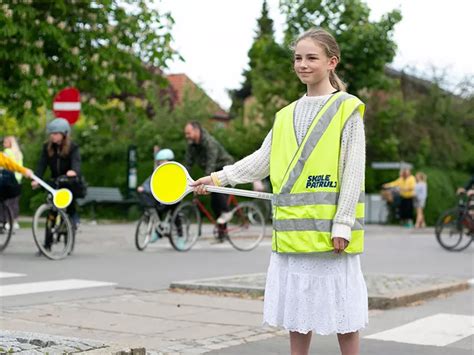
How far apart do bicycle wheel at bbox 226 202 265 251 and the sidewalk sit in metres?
5.05

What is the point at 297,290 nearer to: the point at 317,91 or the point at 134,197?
the point at 317,91

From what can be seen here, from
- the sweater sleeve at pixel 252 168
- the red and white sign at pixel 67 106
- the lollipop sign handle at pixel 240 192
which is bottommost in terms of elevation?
the lollipop sign handle at pixel 240 192

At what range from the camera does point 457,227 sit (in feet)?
54.5

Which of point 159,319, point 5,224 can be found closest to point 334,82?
point 159,319

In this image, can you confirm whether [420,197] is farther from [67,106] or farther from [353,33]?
[67,106]

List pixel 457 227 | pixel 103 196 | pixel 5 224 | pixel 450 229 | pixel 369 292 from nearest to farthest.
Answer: pixel 369 292 → pixel 5 224 → pixel 457 227 → pixel 450 229 → pixel 103 196

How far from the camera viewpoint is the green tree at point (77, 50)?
15891 mm

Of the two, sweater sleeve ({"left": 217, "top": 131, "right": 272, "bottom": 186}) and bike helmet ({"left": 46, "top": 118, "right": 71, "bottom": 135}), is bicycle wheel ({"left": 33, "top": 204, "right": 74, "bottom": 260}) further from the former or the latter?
sweater sleeve ({"left": 217, "top": 131, "right": 272, "bottom": 186})

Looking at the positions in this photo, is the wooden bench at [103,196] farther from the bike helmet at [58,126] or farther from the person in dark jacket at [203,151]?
the bike helmet at [58,126]

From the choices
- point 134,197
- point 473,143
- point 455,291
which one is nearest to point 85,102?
point 134,197

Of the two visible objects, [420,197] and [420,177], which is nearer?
[420,197]

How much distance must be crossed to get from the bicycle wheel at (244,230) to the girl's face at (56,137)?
3.49 metres

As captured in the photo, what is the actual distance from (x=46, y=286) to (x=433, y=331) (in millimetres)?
3990

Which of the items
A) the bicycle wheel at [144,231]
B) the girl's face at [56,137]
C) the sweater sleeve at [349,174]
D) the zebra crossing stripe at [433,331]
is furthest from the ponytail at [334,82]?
the bicycle wheel at [144,231]
